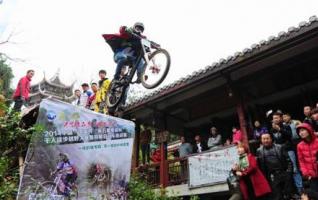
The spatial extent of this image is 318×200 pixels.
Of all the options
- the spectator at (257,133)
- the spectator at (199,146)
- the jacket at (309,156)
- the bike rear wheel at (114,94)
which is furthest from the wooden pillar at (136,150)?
the jacket at (309,156)

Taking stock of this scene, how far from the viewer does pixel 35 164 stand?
211 inches

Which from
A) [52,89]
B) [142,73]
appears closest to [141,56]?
[142,73]

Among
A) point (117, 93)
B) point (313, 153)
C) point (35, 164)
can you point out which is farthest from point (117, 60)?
point (313, 153)

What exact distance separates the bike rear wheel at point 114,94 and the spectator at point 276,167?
3709mm

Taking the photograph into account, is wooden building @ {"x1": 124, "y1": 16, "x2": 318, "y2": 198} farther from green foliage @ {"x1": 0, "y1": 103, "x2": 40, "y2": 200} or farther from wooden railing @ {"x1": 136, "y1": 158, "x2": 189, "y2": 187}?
green foliage @ {"x1": 0, "y1": 103, "x2": 40, "y2": 200}

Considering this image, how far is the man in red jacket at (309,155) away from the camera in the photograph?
239 inches

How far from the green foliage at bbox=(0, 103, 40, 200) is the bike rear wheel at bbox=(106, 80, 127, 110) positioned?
4.23 metres

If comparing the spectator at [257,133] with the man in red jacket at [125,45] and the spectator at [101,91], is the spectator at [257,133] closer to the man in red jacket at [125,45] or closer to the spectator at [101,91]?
the man in red jacket at [125,45]

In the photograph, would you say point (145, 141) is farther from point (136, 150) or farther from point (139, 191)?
point (139, 191)

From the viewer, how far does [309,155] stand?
6199mm

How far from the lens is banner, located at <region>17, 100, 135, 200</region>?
5.38 metres

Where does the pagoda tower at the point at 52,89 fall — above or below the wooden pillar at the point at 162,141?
above

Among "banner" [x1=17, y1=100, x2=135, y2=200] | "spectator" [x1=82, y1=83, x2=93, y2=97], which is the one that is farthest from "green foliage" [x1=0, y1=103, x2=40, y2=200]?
"spectator" [x1=82, y1=83, x2=93, y2=97]

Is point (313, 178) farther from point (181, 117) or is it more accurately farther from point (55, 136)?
point (181, 117)
